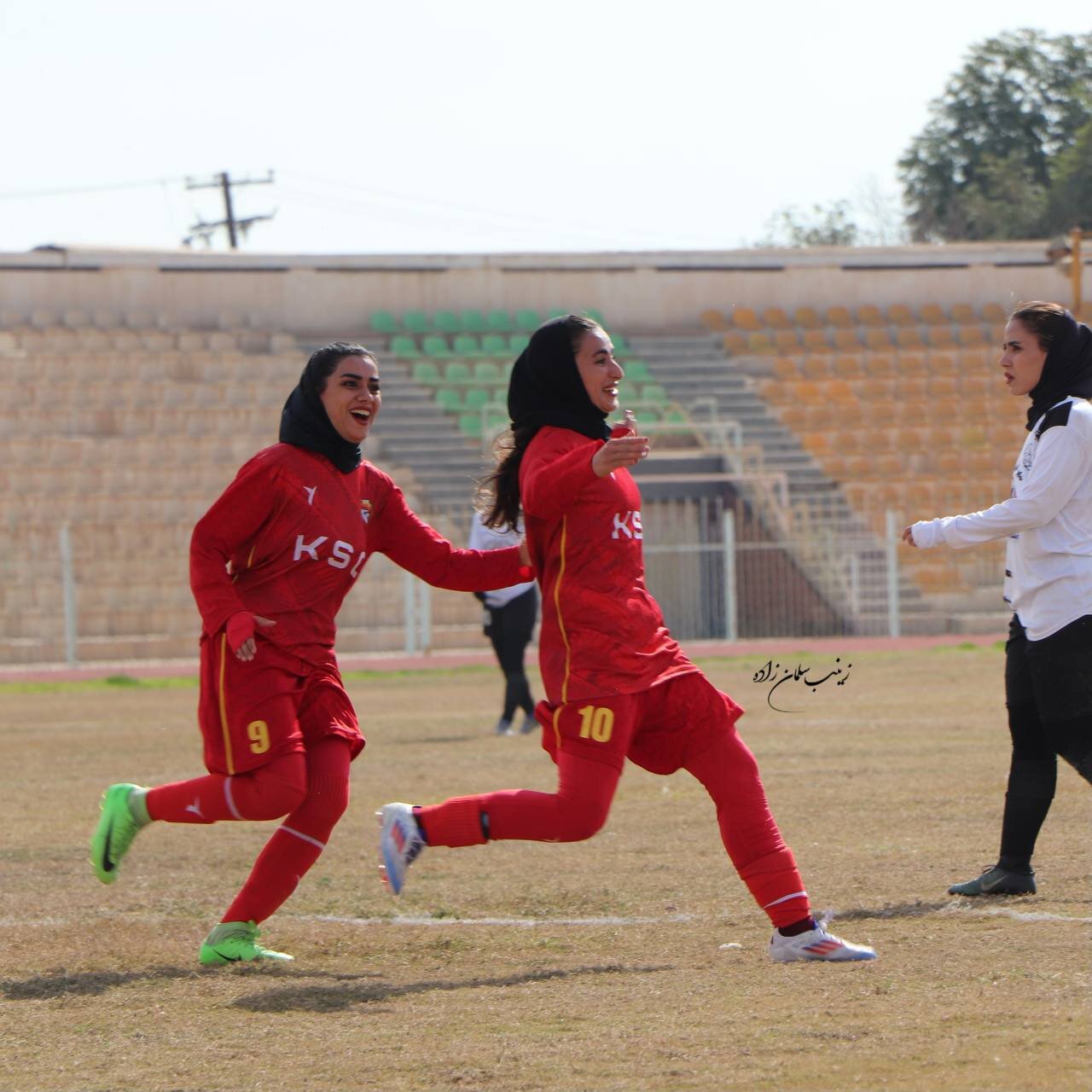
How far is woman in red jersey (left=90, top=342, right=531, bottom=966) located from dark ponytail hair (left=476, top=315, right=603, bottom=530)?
0.19 m

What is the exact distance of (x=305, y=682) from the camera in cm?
558

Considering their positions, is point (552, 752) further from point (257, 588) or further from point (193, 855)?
point (193, 855)

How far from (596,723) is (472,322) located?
1143 inches

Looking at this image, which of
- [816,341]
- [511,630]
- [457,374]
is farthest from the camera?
[816,341]

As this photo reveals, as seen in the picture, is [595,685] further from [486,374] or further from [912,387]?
[912,387]

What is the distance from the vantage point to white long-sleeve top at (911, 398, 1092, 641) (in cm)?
595

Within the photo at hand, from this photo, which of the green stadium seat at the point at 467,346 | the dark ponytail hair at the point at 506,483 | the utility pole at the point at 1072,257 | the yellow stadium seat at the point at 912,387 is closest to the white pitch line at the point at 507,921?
the dark ponytail hair at the point at 506,483

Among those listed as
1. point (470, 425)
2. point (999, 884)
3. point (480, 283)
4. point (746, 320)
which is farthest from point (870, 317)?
point (999, 884)

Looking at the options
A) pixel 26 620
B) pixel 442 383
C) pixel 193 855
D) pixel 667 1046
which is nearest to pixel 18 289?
pixel 442 383

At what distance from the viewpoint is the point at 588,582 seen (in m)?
5.28

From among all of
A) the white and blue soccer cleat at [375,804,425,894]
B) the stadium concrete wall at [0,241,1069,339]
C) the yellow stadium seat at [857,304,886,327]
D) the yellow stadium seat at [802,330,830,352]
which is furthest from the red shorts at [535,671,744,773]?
the yellow stadium seat at [857,304,886,327]

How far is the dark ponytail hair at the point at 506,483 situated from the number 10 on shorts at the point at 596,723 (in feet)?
2.31

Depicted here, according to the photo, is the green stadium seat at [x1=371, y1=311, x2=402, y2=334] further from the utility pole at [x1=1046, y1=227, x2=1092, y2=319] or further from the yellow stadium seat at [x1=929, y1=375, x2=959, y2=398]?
the utility pole at [x1=1046, y1=227, x2=1092, y2=319]

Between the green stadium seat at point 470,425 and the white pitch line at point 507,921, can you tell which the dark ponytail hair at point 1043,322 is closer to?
the white pitch line at point 507,921
